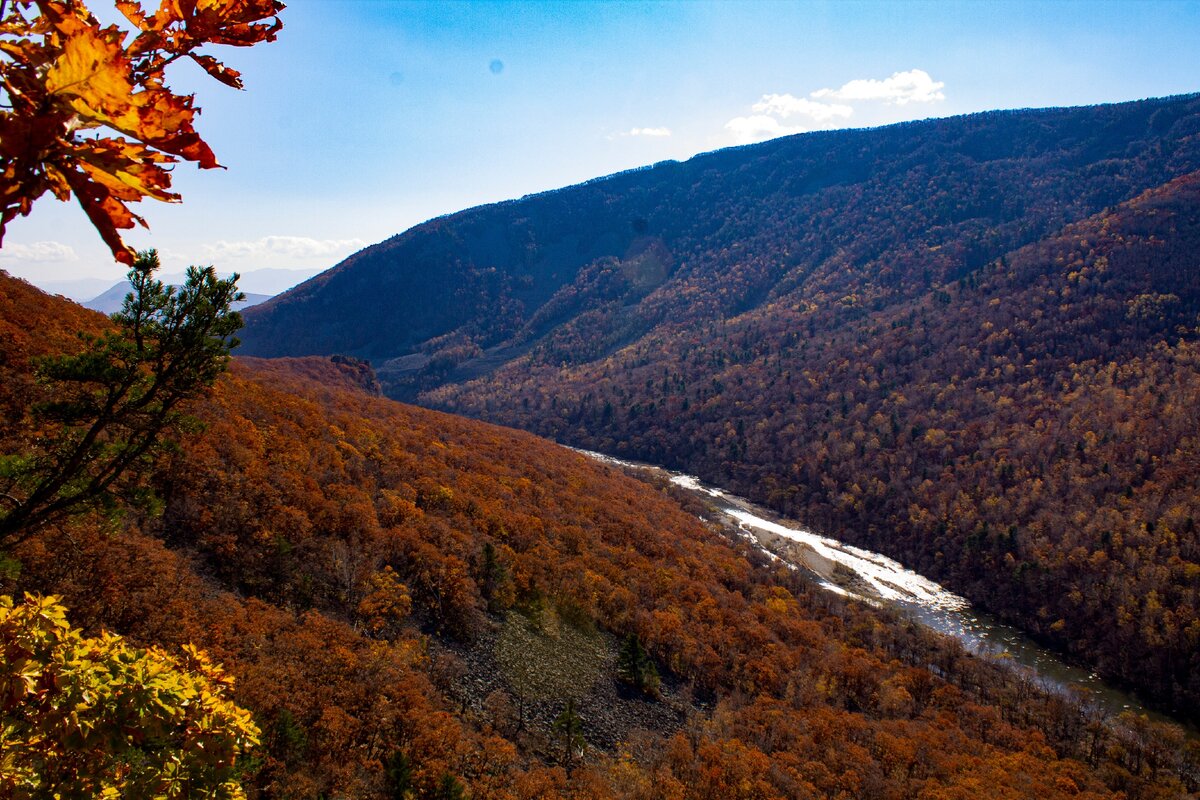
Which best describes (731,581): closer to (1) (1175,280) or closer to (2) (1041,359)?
(2) (1041,359)

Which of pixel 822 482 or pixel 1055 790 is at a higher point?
pixel 1055 790

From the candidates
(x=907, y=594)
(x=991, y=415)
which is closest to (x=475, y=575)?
(x=907, y=594)

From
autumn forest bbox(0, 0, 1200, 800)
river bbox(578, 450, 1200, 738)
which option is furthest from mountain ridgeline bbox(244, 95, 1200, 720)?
river bbox(578, 450, 1200, 738)

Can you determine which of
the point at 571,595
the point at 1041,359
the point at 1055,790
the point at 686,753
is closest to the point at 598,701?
the point at 686,753

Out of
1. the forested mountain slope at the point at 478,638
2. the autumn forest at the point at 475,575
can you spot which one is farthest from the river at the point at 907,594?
the forested mountain slope at the point at 478,638

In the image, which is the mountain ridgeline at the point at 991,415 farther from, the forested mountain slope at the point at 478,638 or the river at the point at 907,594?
the forested mountain slope at the point at 478,638

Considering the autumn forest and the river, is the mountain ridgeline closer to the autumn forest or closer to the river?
the autumn forest
